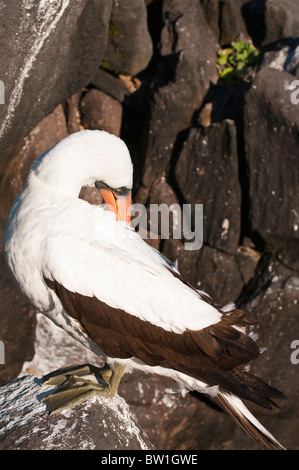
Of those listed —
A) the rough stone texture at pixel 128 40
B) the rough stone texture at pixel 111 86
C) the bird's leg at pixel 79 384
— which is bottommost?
the bird's leg at pixel 79 384

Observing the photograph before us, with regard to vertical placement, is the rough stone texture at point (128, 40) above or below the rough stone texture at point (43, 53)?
above

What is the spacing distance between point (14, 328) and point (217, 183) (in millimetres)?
2539

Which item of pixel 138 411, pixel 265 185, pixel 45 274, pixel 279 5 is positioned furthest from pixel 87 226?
pixel 279 5

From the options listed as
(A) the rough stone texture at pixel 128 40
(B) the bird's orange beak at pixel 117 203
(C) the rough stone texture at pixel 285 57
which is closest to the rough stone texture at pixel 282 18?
(C) the rough stone texture at pixel 285 57

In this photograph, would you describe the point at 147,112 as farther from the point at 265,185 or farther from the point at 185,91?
the point at 265,185

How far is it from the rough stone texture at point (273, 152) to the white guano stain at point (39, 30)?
6.71 feet

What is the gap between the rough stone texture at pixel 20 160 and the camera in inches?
254

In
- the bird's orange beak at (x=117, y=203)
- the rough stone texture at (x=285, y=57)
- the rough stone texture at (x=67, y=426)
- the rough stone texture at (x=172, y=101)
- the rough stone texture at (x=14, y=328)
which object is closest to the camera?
the rough stone texture at (x=67, y=426)

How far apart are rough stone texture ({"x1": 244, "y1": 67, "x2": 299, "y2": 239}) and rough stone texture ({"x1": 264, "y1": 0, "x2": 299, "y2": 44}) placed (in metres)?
1.57

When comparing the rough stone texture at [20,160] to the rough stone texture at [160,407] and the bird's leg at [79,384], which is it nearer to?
the rough stone texture at [160,407]

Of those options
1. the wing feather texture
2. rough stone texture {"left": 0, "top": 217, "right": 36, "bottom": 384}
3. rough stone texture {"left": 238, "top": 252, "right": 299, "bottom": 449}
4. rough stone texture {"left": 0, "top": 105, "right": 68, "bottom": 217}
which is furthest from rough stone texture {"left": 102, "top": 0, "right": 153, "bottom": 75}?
the wing feather texture

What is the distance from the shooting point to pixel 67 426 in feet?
10.1

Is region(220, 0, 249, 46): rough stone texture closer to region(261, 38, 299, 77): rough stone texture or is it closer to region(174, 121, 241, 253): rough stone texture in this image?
region(261, 38, 299, 77): rough stone texture

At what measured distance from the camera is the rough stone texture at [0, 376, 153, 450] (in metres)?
2.99
